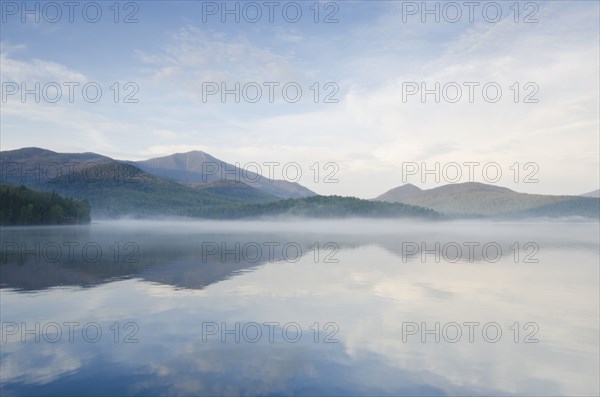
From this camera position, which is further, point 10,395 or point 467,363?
point 467,363

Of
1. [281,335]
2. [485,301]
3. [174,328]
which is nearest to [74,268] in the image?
[174,328]

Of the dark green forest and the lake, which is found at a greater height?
the dark green forest

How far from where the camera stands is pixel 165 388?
13.0m

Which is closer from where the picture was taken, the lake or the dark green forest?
the lake

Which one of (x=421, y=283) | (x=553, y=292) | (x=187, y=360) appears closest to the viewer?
(x=187, y=360)

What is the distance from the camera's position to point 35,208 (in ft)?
459

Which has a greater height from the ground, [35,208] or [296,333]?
[35,208]

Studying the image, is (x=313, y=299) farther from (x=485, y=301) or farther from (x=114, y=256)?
(x=114, y=256)

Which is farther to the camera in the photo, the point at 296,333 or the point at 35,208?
the point at 35,208

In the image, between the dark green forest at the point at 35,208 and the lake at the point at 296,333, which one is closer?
the lake at the point at 296,333

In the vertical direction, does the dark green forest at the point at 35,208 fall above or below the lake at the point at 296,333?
above

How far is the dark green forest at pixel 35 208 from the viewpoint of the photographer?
13250 cm

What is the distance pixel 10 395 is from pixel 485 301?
23420 mm

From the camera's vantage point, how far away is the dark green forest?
435 ft
